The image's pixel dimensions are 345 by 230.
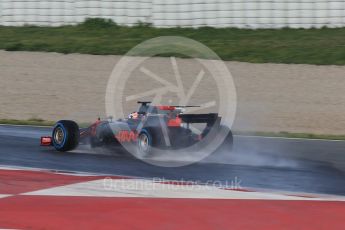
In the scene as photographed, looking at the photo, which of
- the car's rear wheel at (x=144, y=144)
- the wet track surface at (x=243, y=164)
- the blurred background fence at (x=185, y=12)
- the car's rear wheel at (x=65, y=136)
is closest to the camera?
the wet track surface at (x=243, y=164)

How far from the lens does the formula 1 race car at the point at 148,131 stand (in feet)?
31.9

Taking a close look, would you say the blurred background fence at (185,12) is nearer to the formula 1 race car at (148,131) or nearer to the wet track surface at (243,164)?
the wet track surface at (243,164)

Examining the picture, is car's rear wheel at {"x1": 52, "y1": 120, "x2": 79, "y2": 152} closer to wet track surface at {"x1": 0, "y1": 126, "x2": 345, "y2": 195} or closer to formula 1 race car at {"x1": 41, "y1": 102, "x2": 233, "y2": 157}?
formula 1 race car at {"x1": 41, "y1": 102, "x2": 233, "y2": 157}

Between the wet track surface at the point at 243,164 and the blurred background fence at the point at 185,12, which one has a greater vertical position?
the blurred background fence at the point at 185,12

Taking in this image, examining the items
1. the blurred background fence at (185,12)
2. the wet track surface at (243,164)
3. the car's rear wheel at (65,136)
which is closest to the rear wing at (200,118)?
the wet track surface at (243,164)

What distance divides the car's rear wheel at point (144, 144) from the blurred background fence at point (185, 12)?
12386 millimetres

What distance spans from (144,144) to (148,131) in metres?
0.21

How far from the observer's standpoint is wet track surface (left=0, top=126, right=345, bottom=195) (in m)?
8.30

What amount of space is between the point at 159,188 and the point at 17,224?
184cm

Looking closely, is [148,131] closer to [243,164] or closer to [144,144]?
[144,144]

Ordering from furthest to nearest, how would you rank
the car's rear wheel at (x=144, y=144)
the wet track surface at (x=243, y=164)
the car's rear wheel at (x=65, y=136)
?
the car's rear wheel at (x=65, y=136)
the car's rear wheel at (x=144, y=144)
the wet track surface at (x=243, y=164)

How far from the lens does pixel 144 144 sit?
9789mm

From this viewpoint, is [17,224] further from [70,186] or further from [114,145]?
[114,145]

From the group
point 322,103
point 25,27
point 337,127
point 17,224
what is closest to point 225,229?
point 17,224
